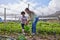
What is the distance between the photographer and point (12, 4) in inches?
221

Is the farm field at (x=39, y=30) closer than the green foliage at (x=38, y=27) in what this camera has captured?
Yes

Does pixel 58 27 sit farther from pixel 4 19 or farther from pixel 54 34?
pixel 4 19

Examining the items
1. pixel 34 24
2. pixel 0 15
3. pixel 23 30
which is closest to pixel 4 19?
pixel 0 15

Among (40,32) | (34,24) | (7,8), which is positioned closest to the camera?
(34,24)

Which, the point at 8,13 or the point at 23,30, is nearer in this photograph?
the point at 23,30

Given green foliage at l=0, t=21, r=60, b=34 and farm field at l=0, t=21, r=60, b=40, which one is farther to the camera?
green foliage at l=0, t=21, r=60, b=34

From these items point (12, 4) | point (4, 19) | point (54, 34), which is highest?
point (12, 4)

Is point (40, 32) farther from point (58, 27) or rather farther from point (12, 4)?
point (12, 4)

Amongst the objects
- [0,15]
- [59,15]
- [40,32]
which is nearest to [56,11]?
[59,15]

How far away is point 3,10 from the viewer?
19.1 feet

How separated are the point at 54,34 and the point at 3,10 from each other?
1526 mm

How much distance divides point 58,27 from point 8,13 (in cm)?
138

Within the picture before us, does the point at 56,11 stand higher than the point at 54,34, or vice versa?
the point at 56,11

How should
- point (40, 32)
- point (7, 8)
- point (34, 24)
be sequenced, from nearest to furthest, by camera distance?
point (34, 24)
point (40, 32)
point (7, 8)
